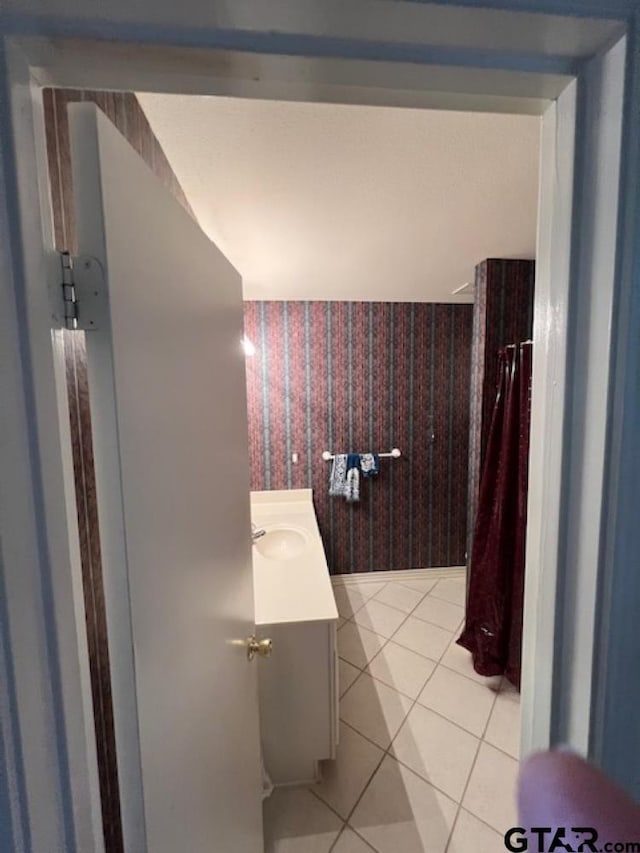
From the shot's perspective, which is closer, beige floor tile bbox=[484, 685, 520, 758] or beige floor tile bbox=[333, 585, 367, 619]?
beige floor tile bbox=[484, 685, 520, 758]

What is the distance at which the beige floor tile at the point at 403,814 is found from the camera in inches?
45.4

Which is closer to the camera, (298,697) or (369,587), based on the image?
(298,697)

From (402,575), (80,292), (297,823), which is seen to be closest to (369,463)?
(402,575)

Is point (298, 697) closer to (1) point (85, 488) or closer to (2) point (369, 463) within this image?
(1) point (85, 488)

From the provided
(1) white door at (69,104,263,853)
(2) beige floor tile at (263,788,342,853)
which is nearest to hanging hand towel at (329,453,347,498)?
(2) beige floor tile at (263,788,342,853)

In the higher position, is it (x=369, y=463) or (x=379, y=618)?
(x=369, y=463)

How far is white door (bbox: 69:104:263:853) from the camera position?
397 millimetres

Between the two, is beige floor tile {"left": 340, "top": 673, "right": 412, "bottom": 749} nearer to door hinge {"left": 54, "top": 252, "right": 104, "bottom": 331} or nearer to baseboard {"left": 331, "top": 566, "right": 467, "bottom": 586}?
baseboard {"left": 331, "top": 566, "right": 467, "bottom": 586}

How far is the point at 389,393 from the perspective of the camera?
2574 mm

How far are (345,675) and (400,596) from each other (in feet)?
2.75

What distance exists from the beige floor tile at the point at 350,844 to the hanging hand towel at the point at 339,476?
165 cm

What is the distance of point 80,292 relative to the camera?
1.26 ft

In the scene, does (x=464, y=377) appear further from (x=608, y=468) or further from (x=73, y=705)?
(x=73, y=705)

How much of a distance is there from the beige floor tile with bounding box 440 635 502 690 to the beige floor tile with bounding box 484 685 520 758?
0.06 m
